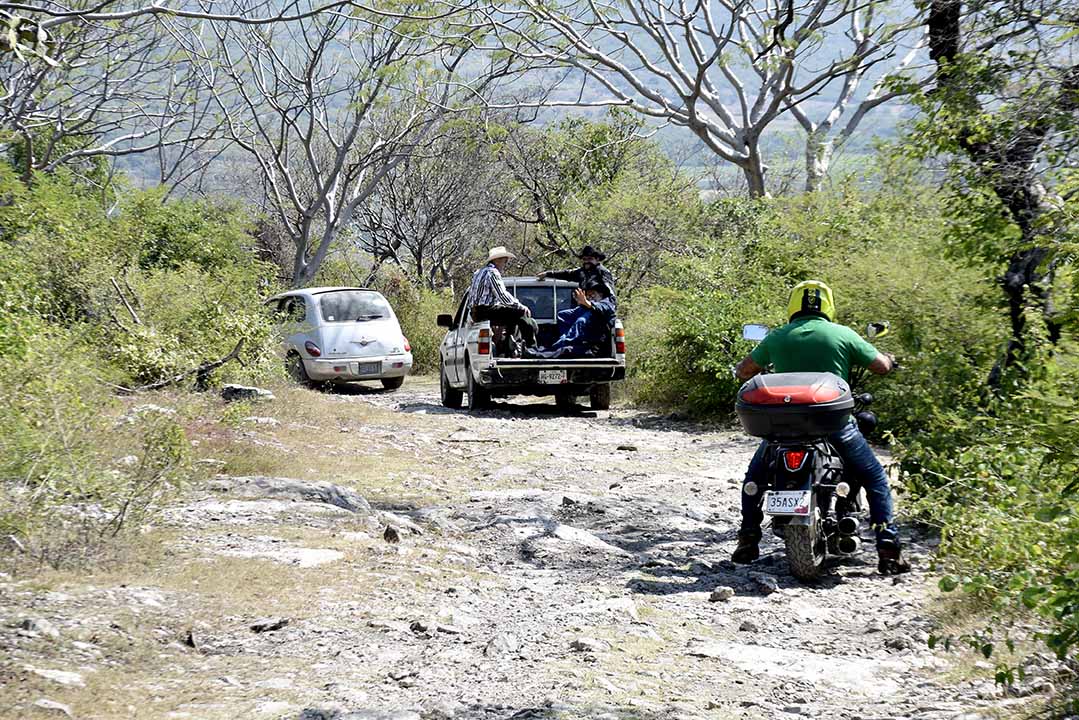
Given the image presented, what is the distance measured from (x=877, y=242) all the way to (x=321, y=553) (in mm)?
9777

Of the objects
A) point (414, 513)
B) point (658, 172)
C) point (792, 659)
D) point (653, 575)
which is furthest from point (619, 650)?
point (658, 172)

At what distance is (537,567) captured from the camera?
25.2ft

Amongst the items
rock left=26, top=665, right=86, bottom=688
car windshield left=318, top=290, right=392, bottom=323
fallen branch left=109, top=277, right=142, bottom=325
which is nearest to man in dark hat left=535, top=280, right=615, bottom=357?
fallen branch left=109, top=277, right=142, bottom=325

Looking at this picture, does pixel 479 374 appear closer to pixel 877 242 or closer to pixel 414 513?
pixel 877 242

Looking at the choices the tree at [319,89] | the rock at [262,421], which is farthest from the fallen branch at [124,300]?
the tree at [319,89]

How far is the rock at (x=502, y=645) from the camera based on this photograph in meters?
5.61

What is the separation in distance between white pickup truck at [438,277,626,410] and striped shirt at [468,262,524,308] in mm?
311

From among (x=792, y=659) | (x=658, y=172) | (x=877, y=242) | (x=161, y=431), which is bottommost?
(x=792, y=659)

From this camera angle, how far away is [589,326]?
16.8m

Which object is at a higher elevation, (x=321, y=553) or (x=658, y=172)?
(x=658, y=172)

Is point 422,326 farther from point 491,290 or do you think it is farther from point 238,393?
point 238,393

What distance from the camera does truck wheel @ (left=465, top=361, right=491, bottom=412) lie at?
1712 cm

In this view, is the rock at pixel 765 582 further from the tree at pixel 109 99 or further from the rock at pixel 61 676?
the tree at pixel 109 99

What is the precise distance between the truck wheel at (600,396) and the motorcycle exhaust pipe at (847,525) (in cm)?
1012
